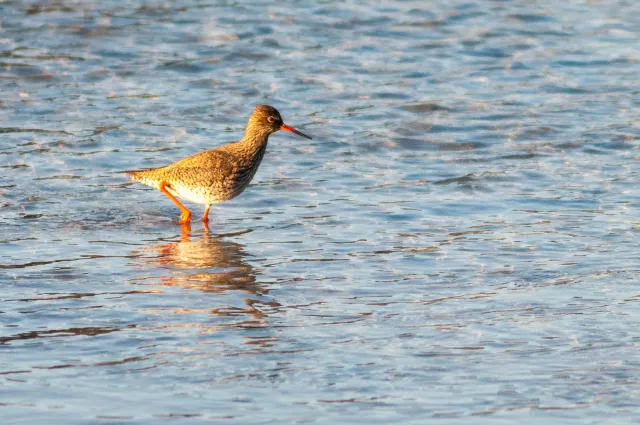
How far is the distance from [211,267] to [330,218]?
1813mm

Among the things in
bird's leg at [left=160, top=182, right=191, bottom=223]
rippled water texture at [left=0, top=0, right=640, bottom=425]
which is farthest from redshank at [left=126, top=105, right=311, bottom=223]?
rippled water texture at [left=0, top=0, right=640, bottom=425]

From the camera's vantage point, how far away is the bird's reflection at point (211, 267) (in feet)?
32.0

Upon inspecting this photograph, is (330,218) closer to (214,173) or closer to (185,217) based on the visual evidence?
(214,173)

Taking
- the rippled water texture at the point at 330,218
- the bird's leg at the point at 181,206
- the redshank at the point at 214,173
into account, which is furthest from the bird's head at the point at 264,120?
the bird's leg at the point at 181,206

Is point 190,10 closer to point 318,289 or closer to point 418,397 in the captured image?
point 318,289

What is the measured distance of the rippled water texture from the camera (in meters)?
7.67

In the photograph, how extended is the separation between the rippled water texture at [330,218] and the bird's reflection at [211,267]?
4cm

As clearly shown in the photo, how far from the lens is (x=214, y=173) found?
473 inches

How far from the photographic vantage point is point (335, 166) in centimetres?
1399

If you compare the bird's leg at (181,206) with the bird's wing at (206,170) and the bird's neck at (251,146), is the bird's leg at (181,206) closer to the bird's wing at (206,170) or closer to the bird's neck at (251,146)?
the bird's wing at (206,170)

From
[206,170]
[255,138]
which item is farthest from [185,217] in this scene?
[255,138]

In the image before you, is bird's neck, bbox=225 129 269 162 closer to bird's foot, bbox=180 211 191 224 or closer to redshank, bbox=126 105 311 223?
redshank, bbox=126 105 311 223

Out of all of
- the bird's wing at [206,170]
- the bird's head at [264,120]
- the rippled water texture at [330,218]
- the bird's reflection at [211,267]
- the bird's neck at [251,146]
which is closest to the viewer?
the rippled water texture at [330,218]

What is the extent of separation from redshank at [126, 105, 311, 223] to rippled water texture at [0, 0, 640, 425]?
325 millimetres
